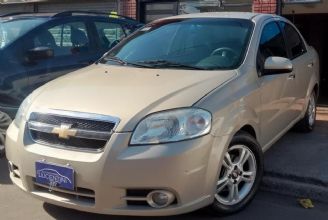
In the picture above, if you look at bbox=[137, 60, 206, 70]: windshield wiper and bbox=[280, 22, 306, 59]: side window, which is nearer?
bbox=[137, 60, 206, 70]: windshield wiper

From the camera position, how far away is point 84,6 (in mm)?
14828

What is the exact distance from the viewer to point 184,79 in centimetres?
416

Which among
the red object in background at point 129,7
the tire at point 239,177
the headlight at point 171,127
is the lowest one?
the tire at point 239,177

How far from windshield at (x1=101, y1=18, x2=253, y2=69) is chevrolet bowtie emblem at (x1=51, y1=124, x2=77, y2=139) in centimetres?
125

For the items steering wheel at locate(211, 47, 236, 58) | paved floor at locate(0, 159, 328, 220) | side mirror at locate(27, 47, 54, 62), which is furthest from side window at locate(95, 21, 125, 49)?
paved floor at locate(0, 159, 328, 220)

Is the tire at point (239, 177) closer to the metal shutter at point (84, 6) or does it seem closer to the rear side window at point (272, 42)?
the rear side window at point (272, 42)

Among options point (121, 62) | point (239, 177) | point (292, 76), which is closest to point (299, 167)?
point (292, 76)

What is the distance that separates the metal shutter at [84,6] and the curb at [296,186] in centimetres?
981

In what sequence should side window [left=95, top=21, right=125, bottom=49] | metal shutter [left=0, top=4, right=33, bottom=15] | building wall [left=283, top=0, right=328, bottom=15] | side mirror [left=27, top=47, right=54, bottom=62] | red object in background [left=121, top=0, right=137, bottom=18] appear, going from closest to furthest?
side mirror [left=27, top=47, right=54, bottom=62] → side window [left=95, top=21, right=125, bottom=49] → building wall [left=283, top=0, right=328, bottom=15] → red object in background [left=121, top=0, right=137, bottom=18] → metal shutter [left=0, top=4, right=33, bottom=15]

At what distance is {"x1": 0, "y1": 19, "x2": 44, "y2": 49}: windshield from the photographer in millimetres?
6336

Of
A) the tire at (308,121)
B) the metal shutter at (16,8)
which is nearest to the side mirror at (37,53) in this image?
the tire at (308,121)

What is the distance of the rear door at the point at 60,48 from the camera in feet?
20.9

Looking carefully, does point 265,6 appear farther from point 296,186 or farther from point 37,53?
point 296,186

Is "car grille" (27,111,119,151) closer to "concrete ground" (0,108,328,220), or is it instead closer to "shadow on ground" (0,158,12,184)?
"concrete ground" (0,108,328,220)
